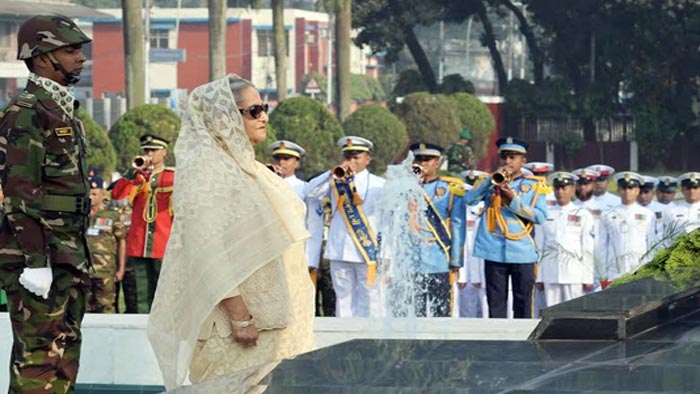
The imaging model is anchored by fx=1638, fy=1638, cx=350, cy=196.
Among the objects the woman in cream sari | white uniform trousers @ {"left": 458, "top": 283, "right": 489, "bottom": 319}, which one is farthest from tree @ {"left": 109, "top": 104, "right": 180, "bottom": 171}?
the woman in cream sari

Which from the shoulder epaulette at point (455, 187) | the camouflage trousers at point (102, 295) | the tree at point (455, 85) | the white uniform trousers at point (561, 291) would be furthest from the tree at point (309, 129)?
the shoulder epaulette at point (455, 187)

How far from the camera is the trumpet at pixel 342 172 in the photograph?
1070 centimetres

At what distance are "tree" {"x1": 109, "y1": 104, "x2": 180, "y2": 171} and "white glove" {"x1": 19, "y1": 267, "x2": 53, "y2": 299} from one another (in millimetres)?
15630

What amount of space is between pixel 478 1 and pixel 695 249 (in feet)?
123

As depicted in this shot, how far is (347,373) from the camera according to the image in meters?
4.29

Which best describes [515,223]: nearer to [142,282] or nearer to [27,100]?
[142,282]

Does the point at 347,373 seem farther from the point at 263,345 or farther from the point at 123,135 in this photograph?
the point at 123,135

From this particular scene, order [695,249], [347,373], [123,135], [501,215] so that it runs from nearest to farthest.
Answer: [347,373] < [695,249] < [501,215] < [123,135]

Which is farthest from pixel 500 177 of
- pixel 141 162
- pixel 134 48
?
pixel 134 48

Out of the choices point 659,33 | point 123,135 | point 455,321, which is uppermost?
point 659,33

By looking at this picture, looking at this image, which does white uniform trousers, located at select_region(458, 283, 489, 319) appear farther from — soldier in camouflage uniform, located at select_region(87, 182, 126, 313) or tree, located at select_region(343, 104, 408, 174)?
tree, located at select_region(343, 104, 408, 174)

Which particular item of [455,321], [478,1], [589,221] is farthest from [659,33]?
[455,321]

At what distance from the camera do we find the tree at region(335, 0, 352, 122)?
112 ft

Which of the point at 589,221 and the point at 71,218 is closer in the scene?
the point at 71,218
